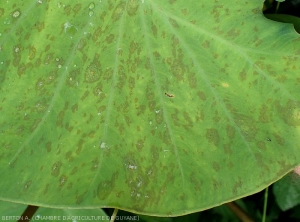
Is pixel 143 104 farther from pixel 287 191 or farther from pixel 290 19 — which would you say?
pixel 287 191

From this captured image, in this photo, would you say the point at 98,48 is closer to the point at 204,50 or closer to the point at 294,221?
the point at 204,50

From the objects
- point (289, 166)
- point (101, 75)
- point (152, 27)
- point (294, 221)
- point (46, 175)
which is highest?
point (152, 27)

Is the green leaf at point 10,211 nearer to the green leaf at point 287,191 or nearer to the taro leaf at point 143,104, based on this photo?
the taro leaf at point 143,104

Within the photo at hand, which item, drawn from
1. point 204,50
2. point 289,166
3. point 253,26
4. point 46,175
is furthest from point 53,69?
point 289,166

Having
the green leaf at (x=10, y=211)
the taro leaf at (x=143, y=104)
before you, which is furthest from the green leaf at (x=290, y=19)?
the green leaf at (x=10, y=211)

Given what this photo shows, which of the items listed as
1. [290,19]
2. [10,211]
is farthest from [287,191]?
[10,211]

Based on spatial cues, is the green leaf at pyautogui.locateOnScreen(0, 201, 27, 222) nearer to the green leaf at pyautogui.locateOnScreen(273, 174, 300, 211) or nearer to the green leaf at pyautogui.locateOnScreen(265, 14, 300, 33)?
the green leaf at pyautogui.locateOnScreen(273, 174, 300, 211)
